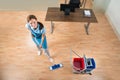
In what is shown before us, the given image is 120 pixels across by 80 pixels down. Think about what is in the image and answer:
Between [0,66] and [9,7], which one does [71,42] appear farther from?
[9,7]

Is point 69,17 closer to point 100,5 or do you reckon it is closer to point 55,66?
point 55,66

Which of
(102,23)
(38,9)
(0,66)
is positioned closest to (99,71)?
(102,23)

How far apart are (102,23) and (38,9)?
212cm

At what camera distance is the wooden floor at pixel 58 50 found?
10.3ft

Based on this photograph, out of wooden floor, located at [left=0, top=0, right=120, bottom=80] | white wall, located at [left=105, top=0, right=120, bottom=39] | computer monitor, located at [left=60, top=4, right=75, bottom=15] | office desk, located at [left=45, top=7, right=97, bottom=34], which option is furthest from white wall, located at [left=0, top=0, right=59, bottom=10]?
→ white wall, located at [left=105, top=0, right=120, bottom=39]

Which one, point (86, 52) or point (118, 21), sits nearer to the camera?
point (86, 52)

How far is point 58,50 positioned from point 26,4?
82.5 inches

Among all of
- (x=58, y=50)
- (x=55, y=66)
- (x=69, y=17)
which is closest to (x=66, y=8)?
(x=69, y=17)

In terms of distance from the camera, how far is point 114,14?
14.1 feet

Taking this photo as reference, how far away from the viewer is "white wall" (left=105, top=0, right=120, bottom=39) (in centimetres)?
404

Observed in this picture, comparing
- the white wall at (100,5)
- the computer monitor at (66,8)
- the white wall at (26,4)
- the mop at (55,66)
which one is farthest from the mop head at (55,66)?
the white wall at (100,5)

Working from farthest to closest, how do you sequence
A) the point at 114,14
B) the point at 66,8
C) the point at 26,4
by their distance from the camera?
the point at 26,4, the point at 114,14, the point at 66,8

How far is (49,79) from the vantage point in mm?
3057

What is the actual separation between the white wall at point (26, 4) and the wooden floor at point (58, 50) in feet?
1.06
